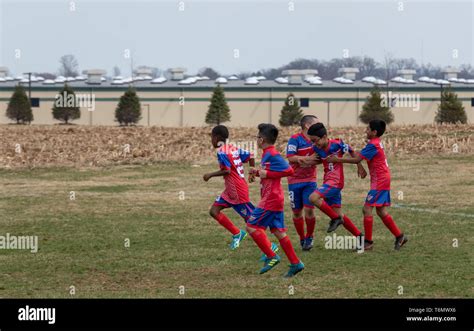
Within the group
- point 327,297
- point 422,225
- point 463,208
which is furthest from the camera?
point 463,208

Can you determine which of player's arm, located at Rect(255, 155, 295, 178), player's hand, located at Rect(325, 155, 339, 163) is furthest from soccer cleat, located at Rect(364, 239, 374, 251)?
player's arm, located at Rect(255, 155, 295, 178)

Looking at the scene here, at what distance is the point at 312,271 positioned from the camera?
543 inches

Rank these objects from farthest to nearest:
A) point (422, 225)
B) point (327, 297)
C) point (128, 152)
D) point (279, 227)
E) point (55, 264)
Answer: point (128, 152), point (422, 225), point (55, 264), point (279, 227), point (327, 297)

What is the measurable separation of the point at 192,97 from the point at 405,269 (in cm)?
8042

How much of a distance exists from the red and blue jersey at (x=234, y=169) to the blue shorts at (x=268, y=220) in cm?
202

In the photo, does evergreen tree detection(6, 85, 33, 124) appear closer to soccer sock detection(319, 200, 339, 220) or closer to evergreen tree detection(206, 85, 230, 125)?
evergreen tree detection(206, 85, 230, 125)

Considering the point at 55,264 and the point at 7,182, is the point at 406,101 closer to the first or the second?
the point at 7,182

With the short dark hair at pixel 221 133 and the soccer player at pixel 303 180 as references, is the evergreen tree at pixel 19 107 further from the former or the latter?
the short dark hair at pixel 221 133

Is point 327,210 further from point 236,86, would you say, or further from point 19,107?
point 236,86

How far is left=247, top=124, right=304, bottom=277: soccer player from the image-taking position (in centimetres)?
1301

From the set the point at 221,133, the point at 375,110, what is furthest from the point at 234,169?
the point at 375,110

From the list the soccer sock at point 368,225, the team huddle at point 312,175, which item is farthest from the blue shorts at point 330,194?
the soccer sock at point 368,225

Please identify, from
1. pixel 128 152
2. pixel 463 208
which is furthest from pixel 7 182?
pixel 463 208

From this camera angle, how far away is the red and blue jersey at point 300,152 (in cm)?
1520
